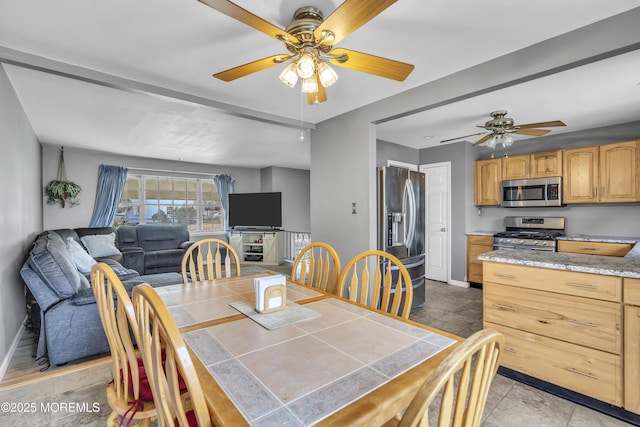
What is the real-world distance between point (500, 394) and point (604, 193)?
336cm

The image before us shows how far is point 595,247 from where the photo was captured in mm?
3660

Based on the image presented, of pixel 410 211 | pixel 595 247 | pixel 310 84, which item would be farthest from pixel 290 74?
pixel 595 247

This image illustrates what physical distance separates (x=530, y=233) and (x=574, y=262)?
2.69 m

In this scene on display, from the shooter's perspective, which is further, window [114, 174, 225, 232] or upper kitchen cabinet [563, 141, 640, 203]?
window [114, 174, 225, 232]

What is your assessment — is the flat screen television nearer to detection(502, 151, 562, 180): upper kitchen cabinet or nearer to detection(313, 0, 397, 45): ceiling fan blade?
detection(502, 151, 562, 180): upper kitchen cabinet

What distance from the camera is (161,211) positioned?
6465 mm

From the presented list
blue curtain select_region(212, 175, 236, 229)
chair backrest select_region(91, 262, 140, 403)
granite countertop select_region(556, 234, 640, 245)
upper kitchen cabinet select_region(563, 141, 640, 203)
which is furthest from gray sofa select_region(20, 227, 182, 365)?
upper kitchen cabinet select_region(563, 141, 640, 203)

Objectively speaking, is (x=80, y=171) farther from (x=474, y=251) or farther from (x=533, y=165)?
(x=533, y=165)

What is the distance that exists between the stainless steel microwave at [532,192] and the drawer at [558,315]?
2.82 m

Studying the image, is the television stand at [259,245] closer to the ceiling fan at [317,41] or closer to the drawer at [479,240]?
the drawer at [479,240]

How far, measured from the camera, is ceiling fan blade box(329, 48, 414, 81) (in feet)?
5.27

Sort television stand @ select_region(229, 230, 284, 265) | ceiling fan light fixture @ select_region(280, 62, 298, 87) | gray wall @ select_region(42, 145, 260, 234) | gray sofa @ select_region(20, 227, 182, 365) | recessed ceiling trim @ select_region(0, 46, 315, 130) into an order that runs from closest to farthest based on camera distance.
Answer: ceiling fan light fixture @ select_region(280, 62, 298, 87), recessed ceiling trim @ select_region(0, 46, 315, 130), gray sofa @ select_region(20, 227, 182, 365), gray wall @ select_region(42, 145, 260, 234), television stand @ select_region(229, 230, 284, 265)

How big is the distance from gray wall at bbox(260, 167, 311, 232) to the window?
1369 millimetres

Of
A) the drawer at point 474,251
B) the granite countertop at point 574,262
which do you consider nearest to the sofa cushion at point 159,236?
the drawer at point 474,251
